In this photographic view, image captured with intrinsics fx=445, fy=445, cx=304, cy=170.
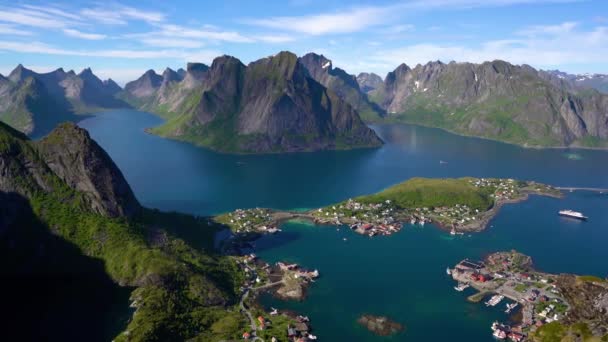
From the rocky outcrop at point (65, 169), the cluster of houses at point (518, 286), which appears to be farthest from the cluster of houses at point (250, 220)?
the cluster of houses at point (518, 286)

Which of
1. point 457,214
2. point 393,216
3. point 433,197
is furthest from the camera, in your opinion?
point 433,197

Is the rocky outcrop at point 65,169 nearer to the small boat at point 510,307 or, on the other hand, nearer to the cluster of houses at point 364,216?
the cluster of houses at point 364,216

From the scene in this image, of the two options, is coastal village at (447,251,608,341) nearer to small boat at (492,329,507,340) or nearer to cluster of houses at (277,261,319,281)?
small boat at (492,329,507,340)

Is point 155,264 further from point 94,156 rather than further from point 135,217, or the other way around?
point 94,156

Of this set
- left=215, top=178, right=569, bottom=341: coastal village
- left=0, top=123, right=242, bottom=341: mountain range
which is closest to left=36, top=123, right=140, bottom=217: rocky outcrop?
left=0, top=123, right=242, bottom=341: mountain range

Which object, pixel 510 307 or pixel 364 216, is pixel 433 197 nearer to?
pixel 364 216

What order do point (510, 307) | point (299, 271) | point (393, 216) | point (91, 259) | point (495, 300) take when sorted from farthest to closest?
point (393, 216) → point (299, 271) → point (91, 259) → point (495, 300) → point (510, 307)

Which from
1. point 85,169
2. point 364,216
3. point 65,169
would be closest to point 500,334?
point 364,216
